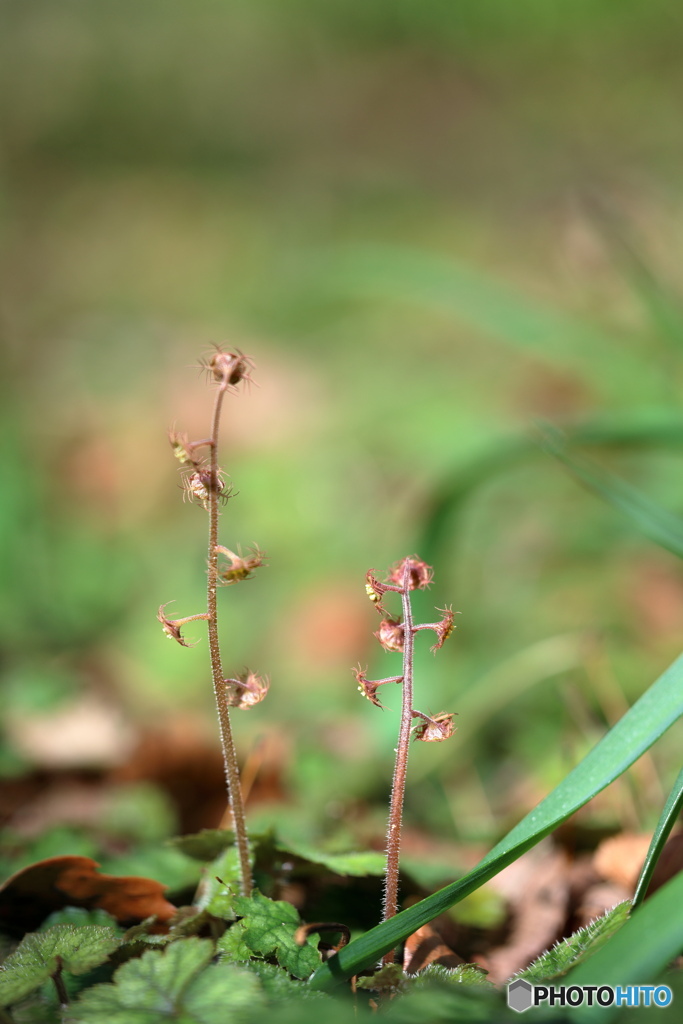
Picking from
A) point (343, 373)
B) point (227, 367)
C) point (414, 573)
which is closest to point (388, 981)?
point (414, 573)

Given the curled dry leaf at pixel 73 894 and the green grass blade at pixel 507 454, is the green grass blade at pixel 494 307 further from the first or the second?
the curled dry leaf at pixel 73 894

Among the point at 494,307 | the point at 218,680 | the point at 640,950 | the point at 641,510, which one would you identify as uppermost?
Result: the point at 494,307

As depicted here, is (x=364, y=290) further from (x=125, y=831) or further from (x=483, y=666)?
(x=125, y=831)

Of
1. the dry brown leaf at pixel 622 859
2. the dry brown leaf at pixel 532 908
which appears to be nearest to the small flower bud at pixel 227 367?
the dry brown leaf at pixel 532 908

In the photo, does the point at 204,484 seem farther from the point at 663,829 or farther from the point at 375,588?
the point at 663,829

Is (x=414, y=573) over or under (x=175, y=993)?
over
